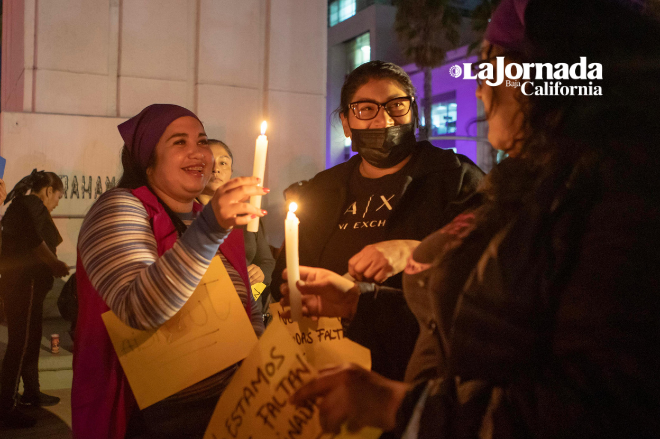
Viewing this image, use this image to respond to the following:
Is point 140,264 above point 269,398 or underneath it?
above

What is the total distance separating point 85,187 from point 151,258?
5198mm

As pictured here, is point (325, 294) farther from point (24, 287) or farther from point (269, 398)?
point (24, 287)

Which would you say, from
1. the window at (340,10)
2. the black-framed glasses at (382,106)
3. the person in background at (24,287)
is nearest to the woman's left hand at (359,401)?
the black-framed glasses at (382,106)

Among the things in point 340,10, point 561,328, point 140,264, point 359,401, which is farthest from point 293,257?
point 340,10

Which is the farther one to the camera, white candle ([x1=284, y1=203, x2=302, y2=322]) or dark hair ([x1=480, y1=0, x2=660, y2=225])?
white candle ([x1=284, y1=203, x2=302, y2=322])

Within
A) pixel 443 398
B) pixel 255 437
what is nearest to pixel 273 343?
pixel 255 437

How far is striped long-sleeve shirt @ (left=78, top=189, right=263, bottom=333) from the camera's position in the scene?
1.36 m

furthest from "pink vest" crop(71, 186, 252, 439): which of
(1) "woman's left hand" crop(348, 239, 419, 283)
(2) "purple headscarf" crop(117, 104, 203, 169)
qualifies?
(1) "woman's left hand" crop(348, 239, 419, 283)

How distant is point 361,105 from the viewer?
2.17 m

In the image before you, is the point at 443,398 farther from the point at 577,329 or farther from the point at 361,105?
the point at 361,105

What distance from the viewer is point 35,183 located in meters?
5.05

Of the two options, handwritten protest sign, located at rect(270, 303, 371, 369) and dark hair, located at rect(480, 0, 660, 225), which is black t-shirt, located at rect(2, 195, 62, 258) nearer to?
handwritten protest sign, located at rect(270, 303, 371, 369)

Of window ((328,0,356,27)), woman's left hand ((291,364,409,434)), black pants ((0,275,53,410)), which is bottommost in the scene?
black pants ((0,275,53,410))

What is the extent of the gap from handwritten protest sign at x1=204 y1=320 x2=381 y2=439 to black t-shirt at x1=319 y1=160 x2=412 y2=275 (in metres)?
0.66
